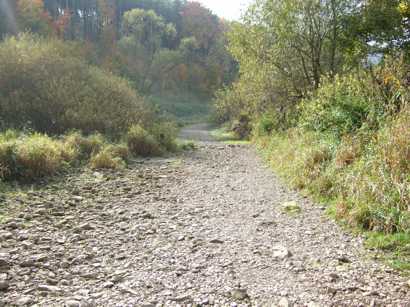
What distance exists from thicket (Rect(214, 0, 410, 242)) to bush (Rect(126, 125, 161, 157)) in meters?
4.24

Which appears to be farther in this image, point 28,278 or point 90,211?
point 90,211

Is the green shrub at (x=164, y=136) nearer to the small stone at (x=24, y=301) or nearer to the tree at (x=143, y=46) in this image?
the small stone at (x=24, y=301)

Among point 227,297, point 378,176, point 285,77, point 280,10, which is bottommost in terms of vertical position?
point 227,297

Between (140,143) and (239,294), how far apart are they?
9882mm

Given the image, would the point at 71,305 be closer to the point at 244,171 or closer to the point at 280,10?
the point at 244,171

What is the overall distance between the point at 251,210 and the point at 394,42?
9097mm

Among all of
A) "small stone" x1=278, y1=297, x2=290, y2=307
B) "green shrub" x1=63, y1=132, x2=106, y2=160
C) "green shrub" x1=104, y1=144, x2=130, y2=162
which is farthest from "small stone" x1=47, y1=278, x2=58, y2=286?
"green shrub" x1=104, y1=144, x2=130, y2=162

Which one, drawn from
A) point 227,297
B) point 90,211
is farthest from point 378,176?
point 90,211

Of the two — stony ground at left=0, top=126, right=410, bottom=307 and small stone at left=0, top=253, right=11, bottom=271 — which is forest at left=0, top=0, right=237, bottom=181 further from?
small stone at left=0, top=253, right=11, bottom=271

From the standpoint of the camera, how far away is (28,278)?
3.55m

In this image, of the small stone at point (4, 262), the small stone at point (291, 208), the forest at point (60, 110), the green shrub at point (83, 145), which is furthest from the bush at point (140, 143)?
the small stone at point (4, 262)

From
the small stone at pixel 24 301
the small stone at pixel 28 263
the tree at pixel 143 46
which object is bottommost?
the small stone at pixel 24 301

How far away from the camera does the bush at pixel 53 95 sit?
13008 millimetres

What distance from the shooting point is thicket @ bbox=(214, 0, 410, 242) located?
16.6ft
